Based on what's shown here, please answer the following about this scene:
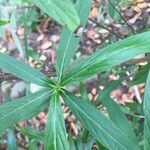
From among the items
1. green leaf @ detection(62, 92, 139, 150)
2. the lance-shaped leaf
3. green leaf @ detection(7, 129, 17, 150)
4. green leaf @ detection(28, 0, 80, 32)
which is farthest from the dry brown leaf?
green leaf @ detection(28, 0, 80, 32)

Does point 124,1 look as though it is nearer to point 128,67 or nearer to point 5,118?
point 128,67

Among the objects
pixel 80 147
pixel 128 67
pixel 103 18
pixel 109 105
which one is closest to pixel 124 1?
pixel 128 67

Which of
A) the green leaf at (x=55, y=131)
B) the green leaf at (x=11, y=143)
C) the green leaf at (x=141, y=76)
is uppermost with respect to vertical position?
the green leaf at (x=141, y=76)

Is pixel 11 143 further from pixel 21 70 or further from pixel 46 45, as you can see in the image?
pixel 46 45

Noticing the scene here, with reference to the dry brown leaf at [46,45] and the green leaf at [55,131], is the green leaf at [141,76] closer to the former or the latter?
the green leaf at [55,131]

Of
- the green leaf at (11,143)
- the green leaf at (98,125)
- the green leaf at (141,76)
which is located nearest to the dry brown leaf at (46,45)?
the green leaf at (11,143)

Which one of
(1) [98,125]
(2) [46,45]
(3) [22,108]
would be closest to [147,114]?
(1) [98,125]
